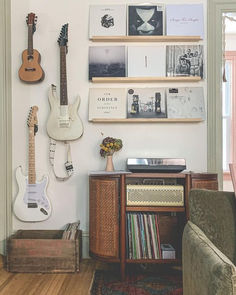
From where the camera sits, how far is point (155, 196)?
2.39 metres

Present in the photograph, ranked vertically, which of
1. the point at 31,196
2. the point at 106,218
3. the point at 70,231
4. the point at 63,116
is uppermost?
the point at 63,116

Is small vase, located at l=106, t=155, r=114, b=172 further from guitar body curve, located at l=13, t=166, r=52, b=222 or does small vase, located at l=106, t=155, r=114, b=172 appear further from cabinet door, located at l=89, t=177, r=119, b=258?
guitar body curve, located at l=13, t=166, r=52, b=222

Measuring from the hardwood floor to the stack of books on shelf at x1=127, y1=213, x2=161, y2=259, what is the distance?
38 cm

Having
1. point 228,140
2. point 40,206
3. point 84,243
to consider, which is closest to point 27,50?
point 40,206

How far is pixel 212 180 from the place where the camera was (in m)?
2.44

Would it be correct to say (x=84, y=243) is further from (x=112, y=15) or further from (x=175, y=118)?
(x=112, y=15)

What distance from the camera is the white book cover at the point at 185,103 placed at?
2779 millimetres

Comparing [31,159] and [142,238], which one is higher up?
[31,159]

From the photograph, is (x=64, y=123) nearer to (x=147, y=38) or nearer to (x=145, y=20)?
(x=147, y=38)

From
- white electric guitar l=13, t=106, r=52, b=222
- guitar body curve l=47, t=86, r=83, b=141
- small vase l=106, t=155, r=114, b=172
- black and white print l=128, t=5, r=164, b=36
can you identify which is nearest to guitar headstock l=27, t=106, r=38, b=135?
white electric guitar l=13, t=106, r=52, b=222

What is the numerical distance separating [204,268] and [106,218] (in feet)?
4.21

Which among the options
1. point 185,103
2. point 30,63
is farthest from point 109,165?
point 30,63

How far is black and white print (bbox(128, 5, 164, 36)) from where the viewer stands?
9.22 feet

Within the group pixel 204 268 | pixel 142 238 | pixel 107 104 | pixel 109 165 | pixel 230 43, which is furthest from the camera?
pixel 230 43
